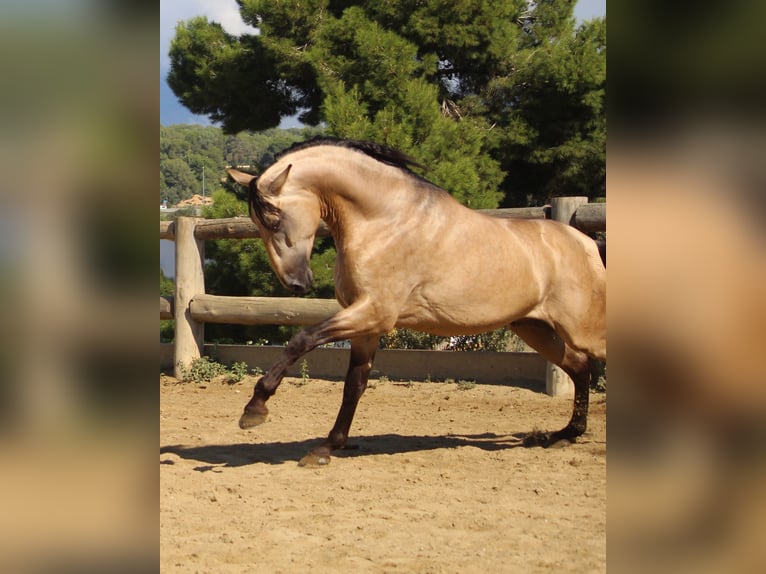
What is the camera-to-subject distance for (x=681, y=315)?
643mm

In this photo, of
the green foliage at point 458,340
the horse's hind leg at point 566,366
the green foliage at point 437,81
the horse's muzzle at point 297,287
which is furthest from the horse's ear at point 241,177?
the green foliage at point 437,81

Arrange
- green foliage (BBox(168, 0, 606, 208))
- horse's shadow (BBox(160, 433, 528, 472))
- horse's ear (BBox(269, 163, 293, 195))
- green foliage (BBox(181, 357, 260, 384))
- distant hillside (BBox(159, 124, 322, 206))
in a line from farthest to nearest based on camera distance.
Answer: distant hillside (BBox(159, 124, 322, 206)), green foliage (BBox(168, 0, 606, 208)), green foliage (BBox(181, 357, 260, 384)), horse's shadow (BBox(160, 433, 528, 472)), horse's ear (BBox(269, 163, 293, 195))

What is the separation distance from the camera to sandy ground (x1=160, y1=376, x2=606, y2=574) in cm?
295

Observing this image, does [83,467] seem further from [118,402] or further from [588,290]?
[588,290]

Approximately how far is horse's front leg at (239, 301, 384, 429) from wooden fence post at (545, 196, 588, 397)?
2.76m

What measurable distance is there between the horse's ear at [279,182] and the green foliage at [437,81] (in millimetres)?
4632

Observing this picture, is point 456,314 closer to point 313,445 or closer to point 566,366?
point 566,366

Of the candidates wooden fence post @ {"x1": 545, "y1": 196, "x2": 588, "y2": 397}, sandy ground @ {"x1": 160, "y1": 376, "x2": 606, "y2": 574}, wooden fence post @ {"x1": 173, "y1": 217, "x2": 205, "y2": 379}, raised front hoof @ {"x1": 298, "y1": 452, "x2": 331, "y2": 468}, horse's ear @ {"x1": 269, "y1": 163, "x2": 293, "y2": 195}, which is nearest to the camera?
sandy ground @ {"x1": 160, "y1": 376, "x2": 606, "y2": 574}

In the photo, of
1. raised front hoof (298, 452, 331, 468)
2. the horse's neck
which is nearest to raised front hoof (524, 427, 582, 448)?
raised front hoof (298, 452, 331, 468)

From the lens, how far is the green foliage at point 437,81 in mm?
A: 9852

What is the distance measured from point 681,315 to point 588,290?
14.7 feet

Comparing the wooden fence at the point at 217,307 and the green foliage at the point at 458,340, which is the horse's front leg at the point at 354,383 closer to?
the wooden fence at the point at 217,307

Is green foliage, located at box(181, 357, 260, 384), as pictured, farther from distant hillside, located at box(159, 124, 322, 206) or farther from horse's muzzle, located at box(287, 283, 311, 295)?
distant hillside, located at box(159, 124, 322, 206)

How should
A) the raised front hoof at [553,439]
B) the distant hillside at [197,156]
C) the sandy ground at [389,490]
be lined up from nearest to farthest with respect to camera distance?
the sandy ground at [389,490] < the raised front hoof at [553,439] < the distant hillside at [197,156]
